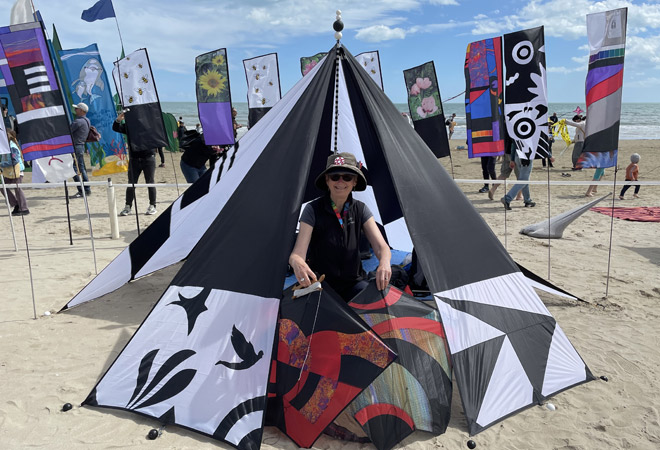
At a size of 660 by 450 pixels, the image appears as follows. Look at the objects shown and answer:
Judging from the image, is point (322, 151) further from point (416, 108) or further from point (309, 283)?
point (416, 108)

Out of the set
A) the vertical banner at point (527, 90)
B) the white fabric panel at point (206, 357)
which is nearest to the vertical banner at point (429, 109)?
the vertical banner at point (527, 90)

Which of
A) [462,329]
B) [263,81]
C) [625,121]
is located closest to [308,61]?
[263,81]

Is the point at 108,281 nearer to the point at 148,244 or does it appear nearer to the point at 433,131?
the point at 148,244

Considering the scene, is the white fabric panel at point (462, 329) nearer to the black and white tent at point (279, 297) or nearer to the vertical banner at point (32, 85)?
the black and white tent at point (279, 297)

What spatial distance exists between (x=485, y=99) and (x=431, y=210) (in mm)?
3889

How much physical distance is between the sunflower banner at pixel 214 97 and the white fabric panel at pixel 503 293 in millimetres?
4447

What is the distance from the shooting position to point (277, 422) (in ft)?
9.03

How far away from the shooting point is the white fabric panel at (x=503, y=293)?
311 cm

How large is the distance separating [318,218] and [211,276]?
808 millimetres

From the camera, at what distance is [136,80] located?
629 cm

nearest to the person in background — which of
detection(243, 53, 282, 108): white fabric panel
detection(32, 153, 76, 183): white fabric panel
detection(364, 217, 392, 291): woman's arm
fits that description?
detection(32, 153, 76, 183): white fabric panel

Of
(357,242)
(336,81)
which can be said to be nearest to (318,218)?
(357,242)

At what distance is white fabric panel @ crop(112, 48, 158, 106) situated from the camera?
623cm

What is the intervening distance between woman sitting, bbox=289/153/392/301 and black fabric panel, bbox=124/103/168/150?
3.73 m
